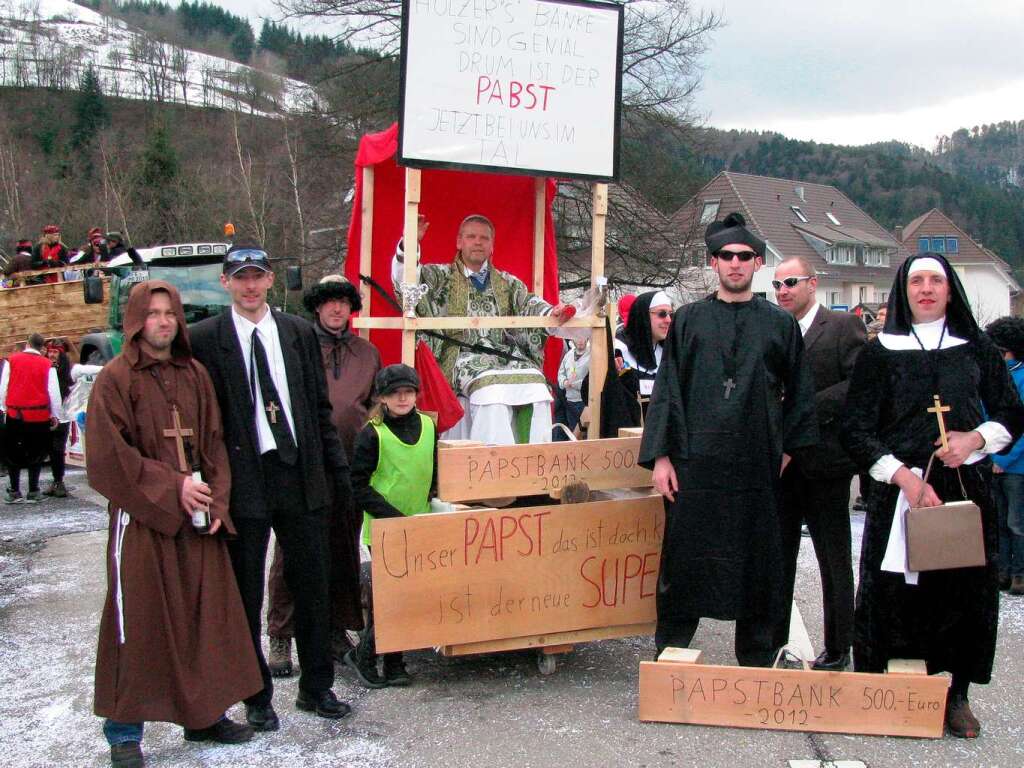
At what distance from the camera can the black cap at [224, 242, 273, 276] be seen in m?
3.92

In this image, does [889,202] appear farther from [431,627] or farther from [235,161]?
[431,627]

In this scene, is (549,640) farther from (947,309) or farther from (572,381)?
(572,381)

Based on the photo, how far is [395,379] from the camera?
4453 millimetres

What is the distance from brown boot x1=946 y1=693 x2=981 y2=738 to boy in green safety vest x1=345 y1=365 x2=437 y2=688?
7.26 ft

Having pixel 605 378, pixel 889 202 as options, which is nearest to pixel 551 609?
pixel 605 378

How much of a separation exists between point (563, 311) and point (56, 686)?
296 centimetres

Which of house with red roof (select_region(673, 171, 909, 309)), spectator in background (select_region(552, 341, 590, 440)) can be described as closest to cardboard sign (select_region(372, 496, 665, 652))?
spectator in background (select_region(552, 341, 590, 440))

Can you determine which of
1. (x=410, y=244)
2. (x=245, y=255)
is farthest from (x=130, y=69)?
(x=245, y=255)

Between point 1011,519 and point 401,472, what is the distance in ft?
13.3

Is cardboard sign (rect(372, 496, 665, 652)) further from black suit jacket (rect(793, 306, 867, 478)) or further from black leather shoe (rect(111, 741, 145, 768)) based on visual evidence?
black leather shoe (rect(111, 741, 145, 768))

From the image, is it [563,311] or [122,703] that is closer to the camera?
[122,703]

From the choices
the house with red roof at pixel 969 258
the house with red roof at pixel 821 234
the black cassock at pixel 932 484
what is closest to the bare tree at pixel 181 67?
the house with red roof at pixel 821 234

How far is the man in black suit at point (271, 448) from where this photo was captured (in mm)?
3854

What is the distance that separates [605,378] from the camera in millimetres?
5523
